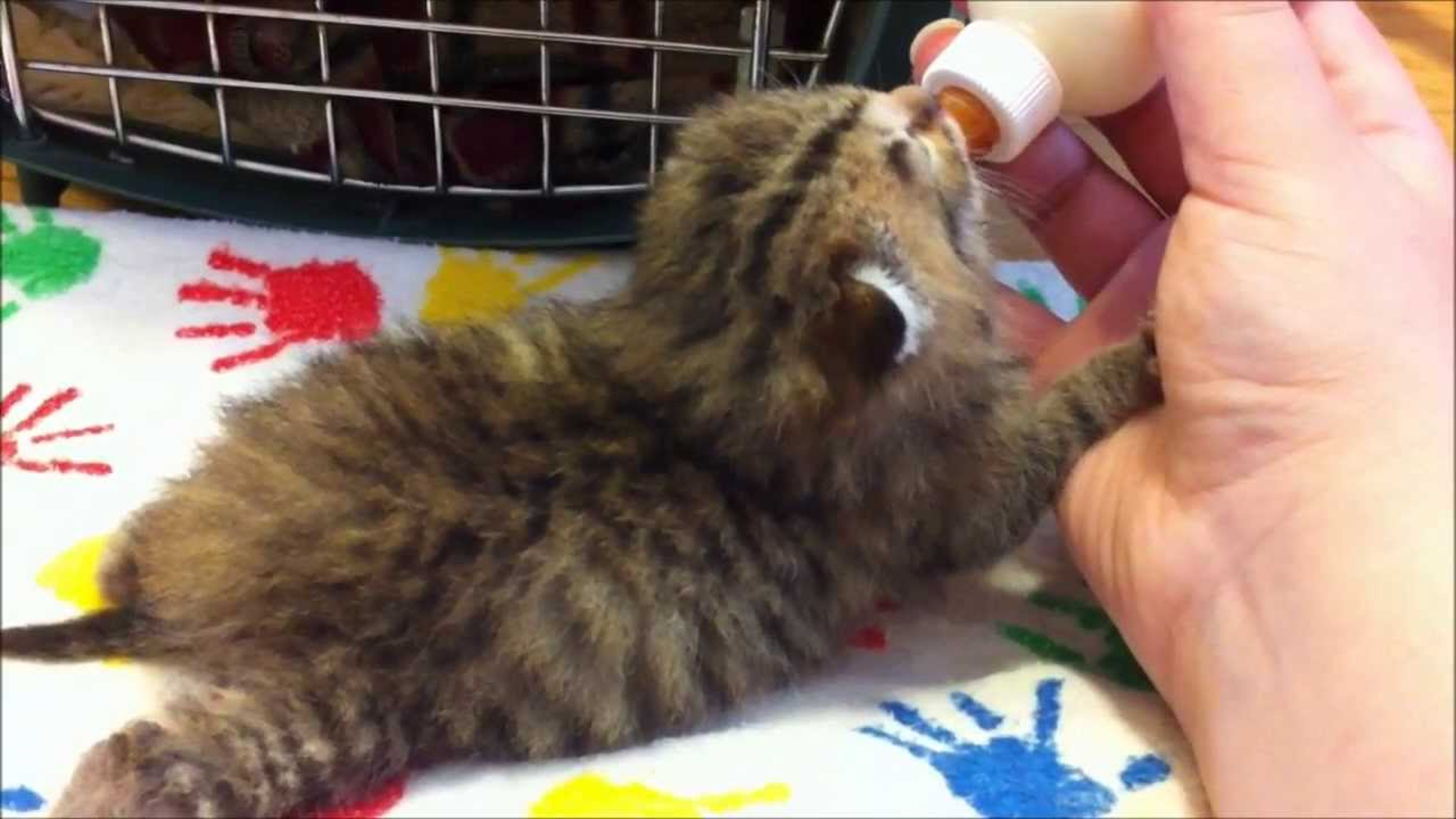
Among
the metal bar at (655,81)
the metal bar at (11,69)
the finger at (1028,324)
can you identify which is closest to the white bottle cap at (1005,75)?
the finger at (1028,324)

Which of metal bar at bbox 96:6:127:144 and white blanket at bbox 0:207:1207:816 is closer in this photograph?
white blanket at bbox 0:207:1207:816

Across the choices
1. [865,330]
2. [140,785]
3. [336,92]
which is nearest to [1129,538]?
[865,330]

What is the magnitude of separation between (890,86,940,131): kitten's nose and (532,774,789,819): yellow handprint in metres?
0.40

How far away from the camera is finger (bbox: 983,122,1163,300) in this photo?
3.51 feet

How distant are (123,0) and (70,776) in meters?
0.69

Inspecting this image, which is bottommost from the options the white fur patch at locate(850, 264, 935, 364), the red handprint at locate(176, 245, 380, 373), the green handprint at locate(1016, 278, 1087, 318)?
the red handprint at locate(176, 245, 380, 373)

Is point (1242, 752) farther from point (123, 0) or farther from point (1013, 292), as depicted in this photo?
point (123, 0)

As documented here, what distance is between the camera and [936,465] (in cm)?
90

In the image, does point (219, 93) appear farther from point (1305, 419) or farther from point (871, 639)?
point (1305, 419)

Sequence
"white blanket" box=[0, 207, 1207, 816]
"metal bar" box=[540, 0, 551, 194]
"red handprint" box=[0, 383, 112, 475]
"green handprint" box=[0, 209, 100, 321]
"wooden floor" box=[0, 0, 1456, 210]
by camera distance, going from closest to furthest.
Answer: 1. "white blanket" box=[0, 207, 1207, 816]
2. "red handprint" box=[0, 383, 112, 475]
3. "green handprint" box=[0, 209, 100, 321]
4. "metal bar" box=[540, 0, 551, 194]
5. "wooden floor" box=[0, 0, 1456, 210]

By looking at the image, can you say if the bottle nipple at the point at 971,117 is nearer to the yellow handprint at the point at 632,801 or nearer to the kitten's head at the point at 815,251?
the kitten's head at the point at 815,251

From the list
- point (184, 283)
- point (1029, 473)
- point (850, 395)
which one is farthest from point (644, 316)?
point (184, 283)

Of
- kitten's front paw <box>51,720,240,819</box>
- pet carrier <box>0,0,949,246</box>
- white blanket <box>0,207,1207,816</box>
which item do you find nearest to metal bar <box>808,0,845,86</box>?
pet carrier <box>0,0,949,246</box>

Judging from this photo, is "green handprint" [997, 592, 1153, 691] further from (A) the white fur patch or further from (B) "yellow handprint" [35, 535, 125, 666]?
(B) "yellow handprint" [35, 535, 125, 666]
